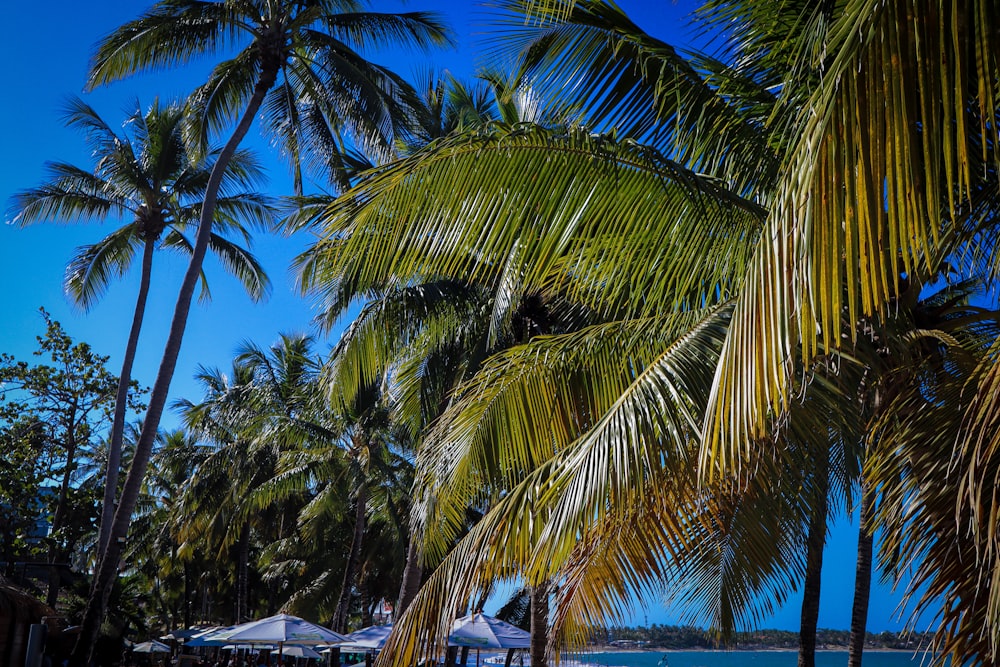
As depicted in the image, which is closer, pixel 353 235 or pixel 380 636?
pixel 353 235

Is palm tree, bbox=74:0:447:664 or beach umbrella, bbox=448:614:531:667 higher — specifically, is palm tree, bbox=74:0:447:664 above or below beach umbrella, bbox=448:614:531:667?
above

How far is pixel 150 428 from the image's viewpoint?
1339 cm

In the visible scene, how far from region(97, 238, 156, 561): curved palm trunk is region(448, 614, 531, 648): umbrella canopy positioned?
292 inches

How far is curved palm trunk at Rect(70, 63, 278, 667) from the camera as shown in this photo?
12758 millimetres

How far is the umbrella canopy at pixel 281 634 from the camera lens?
1752cm

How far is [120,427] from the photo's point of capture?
17.2 meters

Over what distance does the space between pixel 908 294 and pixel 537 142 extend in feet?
6.88

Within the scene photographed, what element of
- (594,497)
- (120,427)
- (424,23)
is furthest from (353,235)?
(120,427)

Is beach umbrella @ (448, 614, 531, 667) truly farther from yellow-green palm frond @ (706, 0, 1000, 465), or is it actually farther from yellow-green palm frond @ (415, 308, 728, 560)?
yellow-green palm frond @ (706, 0, 1000, 465)

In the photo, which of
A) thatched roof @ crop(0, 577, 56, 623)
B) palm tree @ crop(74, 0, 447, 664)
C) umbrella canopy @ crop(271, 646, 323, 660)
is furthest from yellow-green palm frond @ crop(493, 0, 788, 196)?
umbrella canopy @ crop(271, 646, 323, 660)

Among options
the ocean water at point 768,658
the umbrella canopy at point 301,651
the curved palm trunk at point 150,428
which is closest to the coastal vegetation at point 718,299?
the curved palm trunk at point 150,428

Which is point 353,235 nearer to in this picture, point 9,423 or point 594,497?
point 594,497

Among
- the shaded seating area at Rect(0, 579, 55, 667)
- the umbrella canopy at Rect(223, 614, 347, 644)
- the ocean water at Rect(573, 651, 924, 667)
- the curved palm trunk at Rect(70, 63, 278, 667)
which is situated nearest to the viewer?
the curved palm trunk at Rect(70, 63, 278, 667)

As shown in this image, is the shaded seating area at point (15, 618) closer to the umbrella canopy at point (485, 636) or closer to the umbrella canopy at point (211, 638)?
the umbrella canopy at point (211, 638)
